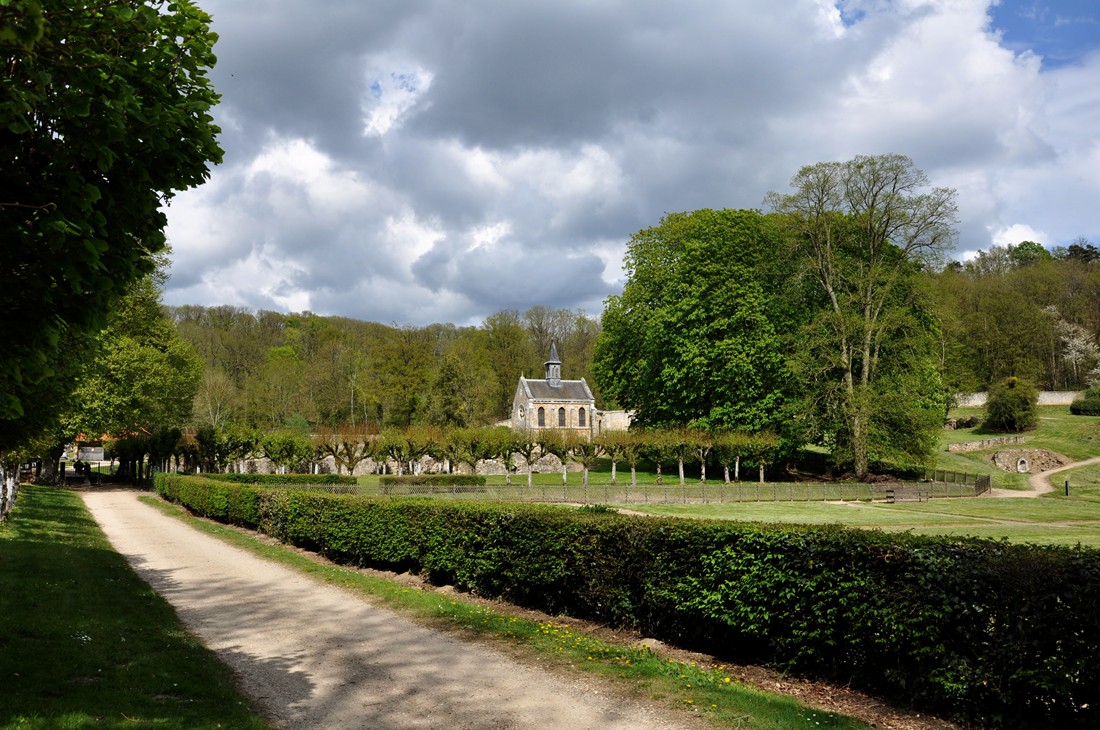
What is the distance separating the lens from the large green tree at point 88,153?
14.1 ft

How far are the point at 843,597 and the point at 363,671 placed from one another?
5258 millimetres

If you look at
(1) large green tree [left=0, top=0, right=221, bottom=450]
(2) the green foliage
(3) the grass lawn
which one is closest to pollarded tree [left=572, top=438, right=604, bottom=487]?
(2) the green foliage

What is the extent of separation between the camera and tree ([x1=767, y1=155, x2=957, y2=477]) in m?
42.8

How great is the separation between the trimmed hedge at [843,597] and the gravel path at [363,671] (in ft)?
6.52

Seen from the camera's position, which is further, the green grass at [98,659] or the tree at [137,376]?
the tree at [137,376]

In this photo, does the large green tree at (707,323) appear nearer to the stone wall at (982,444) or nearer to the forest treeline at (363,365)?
the forest treeline at (363,365)

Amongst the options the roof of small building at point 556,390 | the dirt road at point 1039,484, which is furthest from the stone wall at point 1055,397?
the roof of small building at point 556,390

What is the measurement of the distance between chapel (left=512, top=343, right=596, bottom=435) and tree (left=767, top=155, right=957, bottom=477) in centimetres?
3376

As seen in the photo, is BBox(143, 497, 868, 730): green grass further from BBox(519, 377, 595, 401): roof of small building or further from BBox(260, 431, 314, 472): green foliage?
BBox(519, 377, 595, 401): roof of small building

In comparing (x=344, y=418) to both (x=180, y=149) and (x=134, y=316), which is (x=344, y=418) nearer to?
(x=134, y=316)

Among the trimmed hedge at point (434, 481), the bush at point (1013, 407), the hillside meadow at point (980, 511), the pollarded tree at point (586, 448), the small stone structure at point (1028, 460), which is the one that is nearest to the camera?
the hillside meadow at point (980, 511)

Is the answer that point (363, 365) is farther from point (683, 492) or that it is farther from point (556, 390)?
point (683, 492)

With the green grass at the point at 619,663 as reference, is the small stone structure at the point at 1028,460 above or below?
below

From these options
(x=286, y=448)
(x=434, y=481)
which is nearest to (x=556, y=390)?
(x=286, y=448)
